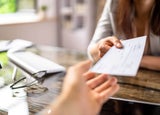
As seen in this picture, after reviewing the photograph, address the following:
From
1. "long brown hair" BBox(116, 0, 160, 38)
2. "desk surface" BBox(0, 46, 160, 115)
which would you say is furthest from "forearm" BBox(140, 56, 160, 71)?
"long brown hair" BBox(116, 0, 160, 38)

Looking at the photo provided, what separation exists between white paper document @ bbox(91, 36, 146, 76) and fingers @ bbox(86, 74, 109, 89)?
0.09ft

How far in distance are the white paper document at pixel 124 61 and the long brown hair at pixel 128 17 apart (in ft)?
1.05

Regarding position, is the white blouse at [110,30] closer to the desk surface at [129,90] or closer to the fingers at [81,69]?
the desk surface at [129,90]

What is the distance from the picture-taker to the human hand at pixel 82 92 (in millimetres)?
353

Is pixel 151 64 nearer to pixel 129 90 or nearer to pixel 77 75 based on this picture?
pixel 129 90

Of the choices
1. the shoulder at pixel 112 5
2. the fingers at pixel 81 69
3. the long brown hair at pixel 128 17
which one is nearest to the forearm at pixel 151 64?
the long brown hair at pixel 128 17

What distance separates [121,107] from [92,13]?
2122mm

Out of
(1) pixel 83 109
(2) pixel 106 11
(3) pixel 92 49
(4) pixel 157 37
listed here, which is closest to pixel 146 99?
(1) pixel 83 109

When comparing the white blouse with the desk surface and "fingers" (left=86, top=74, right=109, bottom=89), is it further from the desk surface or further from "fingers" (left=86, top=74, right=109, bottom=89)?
"fingers" (left=86, top=74, right=109, bottom=89)

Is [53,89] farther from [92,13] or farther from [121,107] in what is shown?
[92,13]

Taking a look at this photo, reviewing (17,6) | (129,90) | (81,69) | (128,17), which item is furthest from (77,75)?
(128,17)

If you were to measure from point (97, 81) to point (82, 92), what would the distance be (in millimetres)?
88

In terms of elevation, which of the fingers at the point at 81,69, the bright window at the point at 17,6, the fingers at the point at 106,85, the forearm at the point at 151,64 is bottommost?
the forearm at the point at 151,64

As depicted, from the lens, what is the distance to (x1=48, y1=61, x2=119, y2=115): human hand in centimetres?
35
